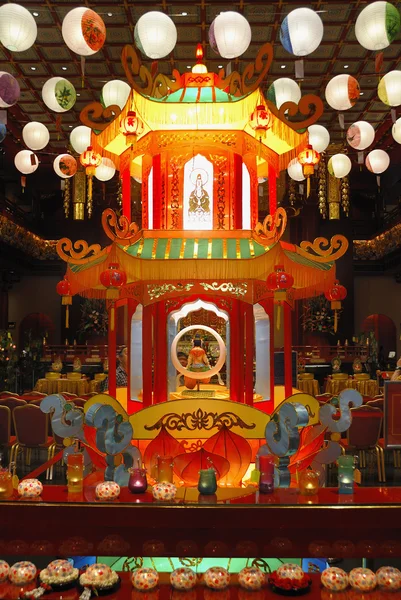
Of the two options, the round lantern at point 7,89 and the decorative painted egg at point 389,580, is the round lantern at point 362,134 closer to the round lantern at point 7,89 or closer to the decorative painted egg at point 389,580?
the round lantern at point 7,89

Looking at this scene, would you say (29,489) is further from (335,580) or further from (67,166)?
(67,166)

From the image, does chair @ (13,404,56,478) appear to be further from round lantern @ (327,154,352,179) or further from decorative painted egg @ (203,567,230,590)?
round lantern @ (327,154,352,179)

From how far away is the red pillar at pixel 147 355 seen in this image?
14.4 ft

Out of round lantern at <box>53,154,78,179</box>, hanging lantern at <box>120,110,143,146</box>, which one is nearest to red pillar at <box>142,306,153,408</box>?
hanging lantern at <box>120,110,143,146</box>

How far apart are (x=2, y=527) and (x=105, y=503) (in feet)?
1.53

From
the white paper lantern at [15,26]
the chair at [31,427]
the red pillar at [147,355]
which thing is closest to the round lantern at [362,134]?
the red pillar at [147,355]

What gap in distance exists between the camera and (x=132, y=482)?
2869 millimetres

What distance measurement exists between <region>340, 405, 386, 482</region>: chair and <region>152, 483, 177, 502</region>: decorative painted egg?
3.49m

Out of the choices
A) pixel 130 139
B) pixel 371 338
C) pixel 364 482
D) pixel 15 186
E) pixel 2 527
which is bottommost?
pixel 364 482

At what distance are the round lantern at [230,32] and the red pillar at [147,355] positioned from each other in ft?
6.60

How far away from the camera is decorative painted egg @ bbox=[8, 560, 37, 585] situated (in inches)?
99.8

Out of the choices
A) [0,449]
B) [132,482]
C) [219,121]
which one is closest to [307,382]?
[0,449]

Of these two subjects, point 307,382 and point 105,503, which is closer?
point 105,503

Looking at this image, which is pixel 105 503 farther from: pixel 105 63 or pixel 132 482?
pixel 105 63
